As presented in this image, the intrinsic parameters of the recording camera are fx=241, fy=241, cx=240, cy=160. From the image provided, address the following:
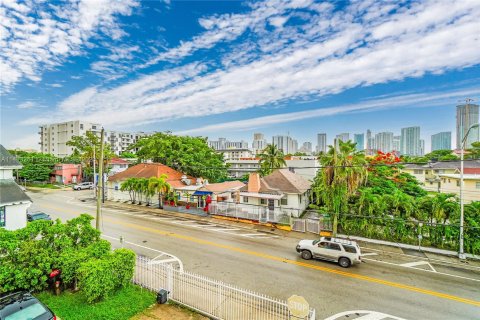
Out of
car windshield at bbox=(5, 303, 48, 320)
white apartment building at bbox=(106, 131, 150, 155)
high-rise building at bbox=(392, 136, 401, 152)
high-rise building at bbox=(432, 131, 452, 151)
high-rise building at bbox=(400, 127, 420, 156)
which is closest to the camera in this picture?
car windshield at bbox=(5, 303, 48, 320)

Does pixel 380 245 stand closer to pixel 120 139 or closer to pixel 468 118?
pixel 468 118

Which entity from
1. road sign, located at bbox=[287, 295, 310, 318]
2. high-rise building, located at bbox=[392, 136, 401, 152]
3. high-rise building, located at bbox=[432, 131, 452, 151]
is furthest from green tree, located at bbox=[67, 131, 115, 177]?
high-rise building, located at bbox=[432, 131, 452, 151]

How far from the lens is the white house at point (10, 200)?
14.5 metres

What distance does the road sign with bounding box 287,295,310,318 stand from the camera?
711 centimetres

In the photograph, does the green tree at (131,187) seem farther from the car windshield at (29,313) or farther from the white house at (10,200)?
the car windshield at (29,313)

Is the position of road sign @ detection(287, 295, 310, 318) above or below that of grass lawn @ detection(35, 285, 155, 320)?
above

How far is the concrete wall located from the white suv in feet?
58.1

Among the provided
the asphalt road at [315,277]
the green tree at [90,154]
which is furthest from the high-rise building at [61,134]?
the asphalt road at [315,277]

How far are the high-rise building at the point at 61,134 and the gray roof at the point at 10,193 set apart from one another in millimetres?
77288

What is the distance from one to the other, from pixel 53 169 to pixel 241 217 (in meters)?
52.0

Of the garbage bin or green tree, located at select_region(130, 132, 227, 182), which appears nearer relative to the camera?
the garbage bin

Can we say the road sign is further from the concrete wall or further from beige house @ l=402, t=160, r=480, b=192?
beige house @ l=402, t=160, r=480, b=192

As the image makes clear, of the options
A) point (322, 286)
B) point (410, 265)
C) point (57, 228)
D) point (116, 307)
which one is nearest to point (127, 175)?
point (57, 228)

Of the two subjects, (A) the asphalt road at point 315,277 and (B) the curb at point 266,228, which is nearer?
(A) the asphalt road at point 315,277
